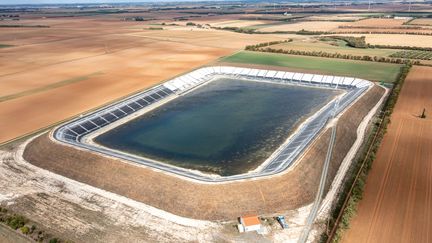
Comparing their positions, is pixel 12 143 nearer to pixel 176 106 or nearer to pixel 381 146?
pixel 176 106

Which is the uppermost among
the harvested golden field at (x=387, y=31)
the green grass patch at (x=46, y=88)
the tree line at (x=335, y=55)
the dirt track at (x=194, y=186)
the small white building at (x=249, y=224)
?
the harvested golden field at (x=387, y=31)

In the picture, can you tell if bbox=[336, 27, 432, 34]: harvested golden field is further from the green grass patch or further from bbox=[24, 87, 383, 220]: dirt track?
bbox=[24, 87, 383, 220]: dirt track

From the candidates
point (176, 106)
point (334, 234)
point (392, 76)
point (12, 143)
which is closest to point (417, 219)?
point (334, 234)

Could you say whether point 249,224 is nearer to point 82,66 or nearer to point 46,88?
point 46,88

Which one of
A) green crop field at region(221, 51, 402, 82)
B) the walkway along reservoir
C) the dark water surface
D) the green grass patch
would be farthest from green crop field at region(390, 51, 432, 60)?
the green grass patch

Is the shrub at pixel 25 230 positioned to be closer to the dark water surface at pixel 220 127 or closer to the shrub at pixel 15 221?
the shrub at pixel 15 221

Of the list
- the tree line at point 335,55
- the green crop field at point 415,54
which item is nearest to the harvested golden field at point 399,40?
the green crop field at point 415,54
